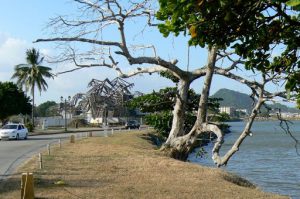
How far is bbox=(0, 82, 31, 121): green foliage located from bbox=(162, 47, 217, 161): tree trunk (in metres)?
46.1

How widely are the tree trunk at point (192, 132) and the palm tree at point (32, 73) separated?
5225cm

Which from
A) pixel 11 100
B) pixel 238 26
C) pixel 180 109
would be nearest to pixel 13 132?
pixel 180 109

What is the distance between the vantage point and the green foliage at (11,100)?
6756 cm

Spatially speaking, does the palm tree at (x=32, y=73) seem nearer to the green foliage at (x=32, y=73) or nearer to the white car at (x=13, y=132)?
the green foliage at (x=32, y=73)

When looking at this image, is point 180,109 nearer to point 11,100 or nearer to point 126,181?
point 126,181

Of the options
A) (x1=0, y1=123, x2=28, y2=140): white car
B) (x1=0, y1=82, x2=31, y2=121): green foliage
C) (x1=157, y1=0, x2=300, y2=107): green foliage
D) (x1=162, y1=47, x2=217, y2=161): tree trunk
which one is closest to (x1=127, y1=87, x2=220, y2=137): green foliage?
(x1=162, y1=47, x2=217, y2=161): tree trunk

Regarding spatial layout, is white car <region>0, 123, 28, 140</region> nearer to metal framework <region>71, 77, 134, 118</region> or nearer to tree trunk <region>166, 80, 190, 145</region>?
tree trunk <region>166, 80, 190, 145</region>

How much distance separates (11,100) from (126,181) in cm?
5597

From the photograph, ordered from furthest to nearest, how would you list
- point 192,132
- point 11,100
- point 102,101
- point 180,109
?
point 102,101
point 11,100
point 180,109
point 192,132

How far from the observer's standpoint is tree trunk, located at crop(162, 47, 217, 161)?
23.1m

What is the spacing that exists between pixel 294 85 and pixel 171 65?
56.1ft

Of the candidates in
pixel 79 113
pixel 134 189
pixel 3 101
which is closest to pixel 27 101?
pixel 3 101

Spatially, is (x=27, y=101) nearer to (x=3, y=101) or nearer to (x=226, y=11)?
(x=3, y=101)

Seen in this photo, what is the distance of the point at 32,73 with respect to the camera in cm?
7462
